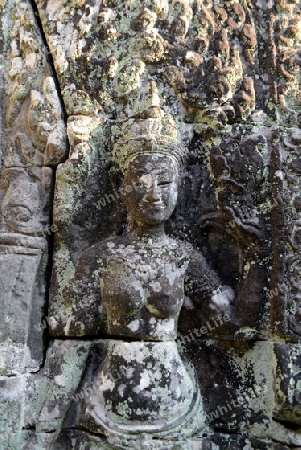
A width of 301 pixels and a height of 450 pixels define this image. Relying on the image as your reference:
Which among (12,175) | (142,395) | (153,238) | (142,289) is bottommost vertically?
(142,395)

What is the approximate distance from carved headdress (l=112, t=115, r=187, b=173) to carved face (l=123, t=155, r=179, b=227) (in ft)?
0.15

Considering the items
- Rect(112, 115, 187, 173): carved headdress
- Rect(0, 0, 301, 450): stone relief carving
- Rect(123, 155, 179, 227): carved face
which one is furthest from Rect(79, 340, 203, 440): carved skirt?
Rect(112, 115, 187, 173): carved headdress

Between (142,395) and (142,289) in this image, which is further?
(142,289)

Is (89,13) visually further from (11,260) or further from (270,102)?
(11,260)

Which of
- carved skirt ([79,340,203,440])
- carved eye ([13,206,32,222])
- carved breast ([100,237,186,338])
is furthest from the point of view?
carved eye ([13,206,32,222])

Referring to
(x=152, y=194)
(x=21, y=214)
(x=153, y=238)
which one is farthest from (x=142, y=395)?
(x=21, y=214)

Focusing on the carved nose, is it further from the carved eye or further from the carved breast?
the carved eye

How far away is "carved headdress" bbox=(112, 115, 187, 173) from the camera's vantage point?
302cm

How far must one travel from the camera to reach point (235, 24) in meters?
3.25

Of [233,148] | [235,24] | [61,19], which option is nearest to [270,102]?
[233,148]

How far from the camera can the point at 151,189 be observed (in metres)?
2.96

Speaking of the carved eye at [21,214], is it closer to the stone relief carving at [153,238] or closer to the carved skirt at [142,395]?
the stone relief carving at [153,238]

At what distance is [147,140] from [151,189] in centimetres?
29

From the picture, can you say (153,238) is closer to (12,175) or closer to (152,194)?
(152,194)
